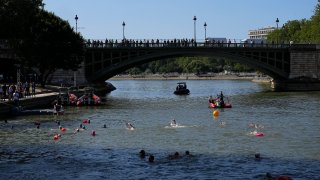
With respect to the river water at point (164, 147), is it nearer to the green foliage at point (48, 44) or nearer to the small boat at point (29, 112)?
the small boat at point (29, 112)

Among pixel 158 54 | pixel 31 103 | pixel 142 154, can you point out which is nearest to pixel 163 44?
pixel 158 54

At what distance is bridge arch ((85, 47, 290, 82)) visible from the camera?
113125mm

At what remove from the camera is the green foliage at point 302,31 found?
148m

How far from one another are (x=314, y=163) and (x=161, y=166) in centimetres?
859

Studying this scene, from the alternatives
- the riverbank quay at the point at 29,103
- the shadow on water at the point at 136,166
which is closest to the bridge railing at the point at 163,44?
the riverbank quay at the point at 29,103

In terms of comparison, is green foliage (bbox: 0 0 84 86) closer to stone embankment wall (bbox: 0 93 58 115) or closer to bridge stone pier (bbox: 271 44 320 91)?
stone embankment wall (bbox: 0 93 58 115)

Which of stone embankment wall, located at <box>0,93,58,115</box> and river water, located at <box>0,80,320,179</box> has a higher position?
stone embankment wall, located at <box>0,93,58,115</box>

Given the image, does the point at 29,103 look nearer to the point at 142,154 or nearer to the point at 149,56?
the point at 142,154

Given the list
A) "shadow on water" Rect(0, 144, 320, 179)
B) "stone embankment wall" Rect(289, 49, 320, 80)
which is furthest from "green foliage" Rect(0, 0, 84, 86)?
"shadow on water" Rect(0, 144, 320, 179)

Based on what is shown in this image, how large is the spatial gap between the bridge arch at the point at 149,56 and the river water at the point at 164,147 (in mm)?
47208

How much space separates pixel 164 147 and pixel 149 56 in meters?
72.2

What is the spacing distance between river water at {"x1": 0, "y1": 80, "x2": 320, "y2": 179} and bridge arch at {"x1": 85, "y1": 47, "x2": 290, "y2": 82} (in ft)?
155

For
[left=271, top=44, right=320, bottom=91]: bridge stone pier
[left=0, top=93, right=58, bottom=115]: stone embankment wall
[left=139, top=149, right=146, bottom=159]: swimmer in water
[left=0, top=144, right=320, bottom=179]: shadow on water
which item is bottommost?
[left=0, top=144, right=320, bottom=179]: shadow on water

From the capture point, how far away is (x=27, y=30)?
9362 cm
